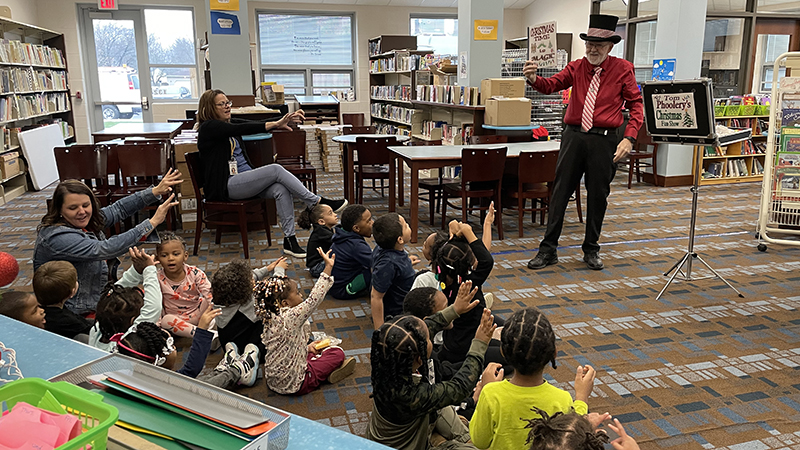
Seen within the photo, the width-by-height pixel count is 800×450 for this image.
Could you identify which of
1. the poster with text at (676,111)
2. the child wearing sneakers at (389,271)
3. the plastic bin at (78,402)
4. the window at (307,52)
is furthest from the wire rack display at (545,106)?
the plastic bin at (78,402)

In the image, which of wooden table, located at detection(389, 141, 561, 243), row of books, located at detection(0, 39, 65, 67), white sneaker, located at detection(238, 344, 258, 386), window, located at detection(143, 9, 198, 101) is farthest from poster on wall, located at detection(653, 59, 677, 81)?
window, located at detection(143, 9, 198, 101)

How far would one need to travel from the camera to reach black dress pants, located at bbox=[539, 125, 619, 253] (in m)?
4.42

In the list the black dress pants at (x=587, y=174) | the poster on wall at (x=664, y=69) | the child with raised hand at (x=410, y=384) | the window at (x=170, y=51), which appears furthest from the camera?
the window at (x=170, y=51)

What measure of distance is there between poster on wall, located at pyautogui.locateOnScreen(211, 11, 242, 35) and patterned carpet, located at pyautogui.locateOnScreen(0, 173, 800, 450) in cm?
243


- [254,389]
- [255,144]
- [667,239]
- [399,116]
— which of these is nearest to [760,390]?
[254,389]

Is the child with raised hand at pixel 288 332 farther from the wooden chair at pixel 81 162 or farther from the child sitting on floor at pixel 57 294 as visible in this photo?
the wooden chair at pixel 81 162

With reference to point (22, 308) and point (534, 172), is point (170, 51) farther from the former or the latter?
point (22, 308)

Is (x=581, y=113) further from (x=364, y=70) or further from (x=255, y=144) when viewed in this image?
(x=364, y=70)

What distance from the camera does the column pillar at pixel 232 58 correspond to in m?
6.46

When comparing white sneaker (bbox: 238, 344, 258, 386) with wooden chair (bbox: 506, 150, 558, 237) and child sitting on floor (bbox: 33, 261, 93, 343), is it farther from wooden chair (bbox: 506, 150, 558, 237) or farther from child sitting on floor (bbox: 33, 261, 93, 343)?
wooden chair (bbox: 506, 150, 558, 237)

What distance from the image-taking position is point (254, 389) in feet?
9.12

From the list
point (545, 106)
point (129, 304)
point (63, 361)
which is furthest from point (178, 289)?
point (545, 106)

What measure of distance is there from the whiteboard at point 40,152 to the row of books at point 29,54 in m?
1.03

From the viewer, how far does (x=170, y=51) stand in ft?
41.4
